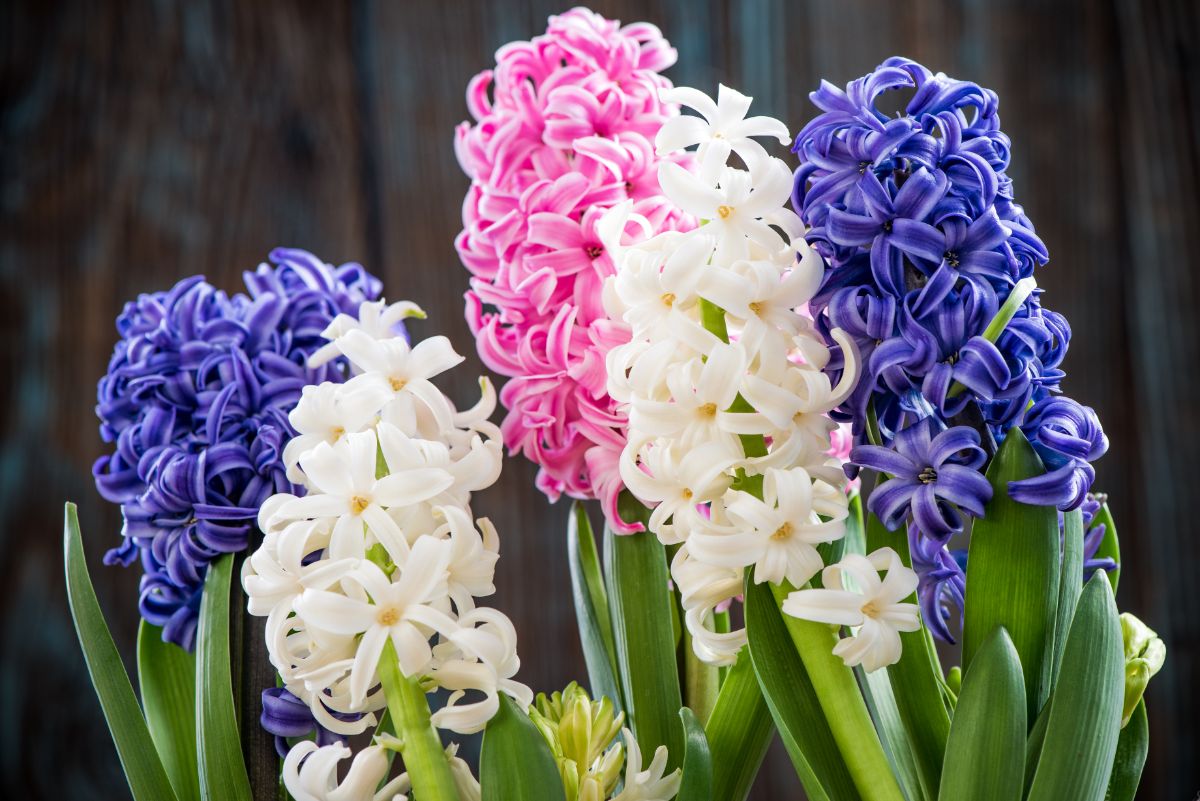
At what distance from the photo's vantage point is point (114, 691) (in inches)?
22.0

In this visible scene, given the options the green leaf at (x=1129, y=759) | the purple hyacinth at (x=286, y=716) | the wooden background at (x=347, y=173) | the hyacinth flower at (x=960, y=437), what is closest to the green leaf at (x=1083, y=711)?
the hyacinth flower at (x=960, y=437)

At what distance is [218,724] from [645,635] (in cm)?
22

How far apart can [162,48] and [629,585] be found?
774 millimetres

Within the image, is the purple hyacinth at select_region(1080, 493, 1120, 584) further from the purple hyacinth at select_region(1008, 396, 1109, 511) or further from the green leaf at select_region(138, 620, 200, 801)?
the green leaf at select_region(138, 620, 200, 801)

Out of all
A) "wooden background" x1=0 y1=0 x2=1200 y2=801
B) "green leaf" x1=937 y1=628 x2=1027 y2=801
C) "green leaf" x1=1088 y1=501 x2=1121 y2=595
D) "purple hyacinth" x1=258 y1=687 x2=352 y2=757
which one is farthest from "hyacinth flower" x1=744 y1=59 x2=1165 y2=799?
"wooden background" x1=0 y1=0 x2=1200 y2=801

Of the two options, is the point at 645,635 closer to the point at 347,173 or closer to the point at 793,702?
the point at 793,702

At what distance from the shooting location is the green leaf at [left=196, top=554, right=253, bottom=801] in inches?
21.6

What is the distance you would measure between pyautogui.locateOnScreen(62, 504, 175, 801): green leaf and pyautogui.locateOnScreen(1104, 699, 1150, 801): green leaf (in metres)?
0.47

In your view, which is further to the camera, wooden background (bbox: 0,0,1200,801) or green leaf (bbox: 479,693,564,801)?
wooden background (bbox: 0,0,1200,801)

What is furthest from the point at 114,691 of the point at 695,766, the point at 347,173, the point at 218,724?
the point at 347,173

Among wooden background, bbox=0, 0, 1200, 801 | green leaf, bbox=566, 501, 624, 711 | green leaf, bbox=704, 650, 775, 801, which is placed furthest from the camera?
wooden background, bbox=0, 0, 1200, 801

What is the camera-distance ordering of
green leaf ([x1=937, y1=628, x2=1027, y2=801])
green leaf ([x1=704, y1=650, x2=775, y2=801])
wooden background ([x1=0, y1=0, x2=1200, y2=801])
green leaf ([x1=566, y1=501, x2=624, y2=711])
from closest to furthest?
1. green leaf ([x1=937, y1=628, x2=1027, y2=801])
2. green leaf ([x1=704, y1=650, x2=775, y2=801])
3. green leaf ([x1=566, y1=501, x2=624, y2=711])
4. wooden background ([x1=0, y1=0, x2=1200, y2=801])

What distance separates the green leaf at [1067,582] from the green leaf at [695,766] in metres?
0.16

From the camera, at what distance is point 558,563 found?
1099 millimetres
